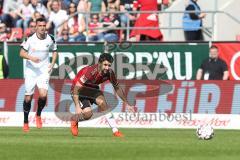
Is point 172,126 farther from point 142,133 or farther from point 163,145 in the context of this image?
point 163,145

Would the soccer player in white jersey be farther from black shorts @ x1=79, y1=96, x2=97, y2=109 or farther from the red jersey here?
the red jersey

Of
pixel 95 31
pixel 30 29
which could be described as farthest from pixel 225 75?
pixel 30 29

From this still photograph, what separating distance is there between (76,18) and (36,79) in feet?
22.7

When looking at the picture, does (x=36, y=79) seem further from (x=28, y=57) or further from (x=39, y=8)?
(x=39, y=8)

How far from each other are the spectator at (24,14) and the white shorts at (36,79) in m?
7.19

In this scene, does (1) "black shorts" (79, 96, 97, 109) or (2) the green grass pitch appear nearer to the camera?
(2) the green grass pitch

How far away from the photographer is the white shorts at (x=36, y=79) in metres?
20.9

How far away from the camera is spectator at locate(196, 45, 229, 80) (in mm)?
23891

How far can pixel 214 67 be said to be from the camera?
78.4ft

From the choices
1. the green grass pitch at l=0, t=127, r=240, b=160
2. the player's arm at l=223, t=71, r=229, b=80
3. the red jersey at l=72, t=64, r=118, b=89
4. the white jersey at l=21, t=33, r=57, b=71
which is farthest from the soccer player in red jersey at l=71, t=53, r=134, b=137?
the player's arm at l=223, t=71, r=229, b=80

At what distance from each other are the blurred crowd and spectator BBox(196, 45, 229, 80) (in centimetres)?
260

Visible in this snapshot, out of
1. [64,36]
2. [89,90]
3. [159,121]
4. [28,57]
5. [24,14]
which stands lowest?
[159,121]

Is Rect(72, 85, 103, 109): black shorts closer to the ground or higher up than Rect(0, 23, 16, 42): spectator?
higher up

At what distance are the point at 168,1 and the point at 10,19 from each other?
5049 mm
